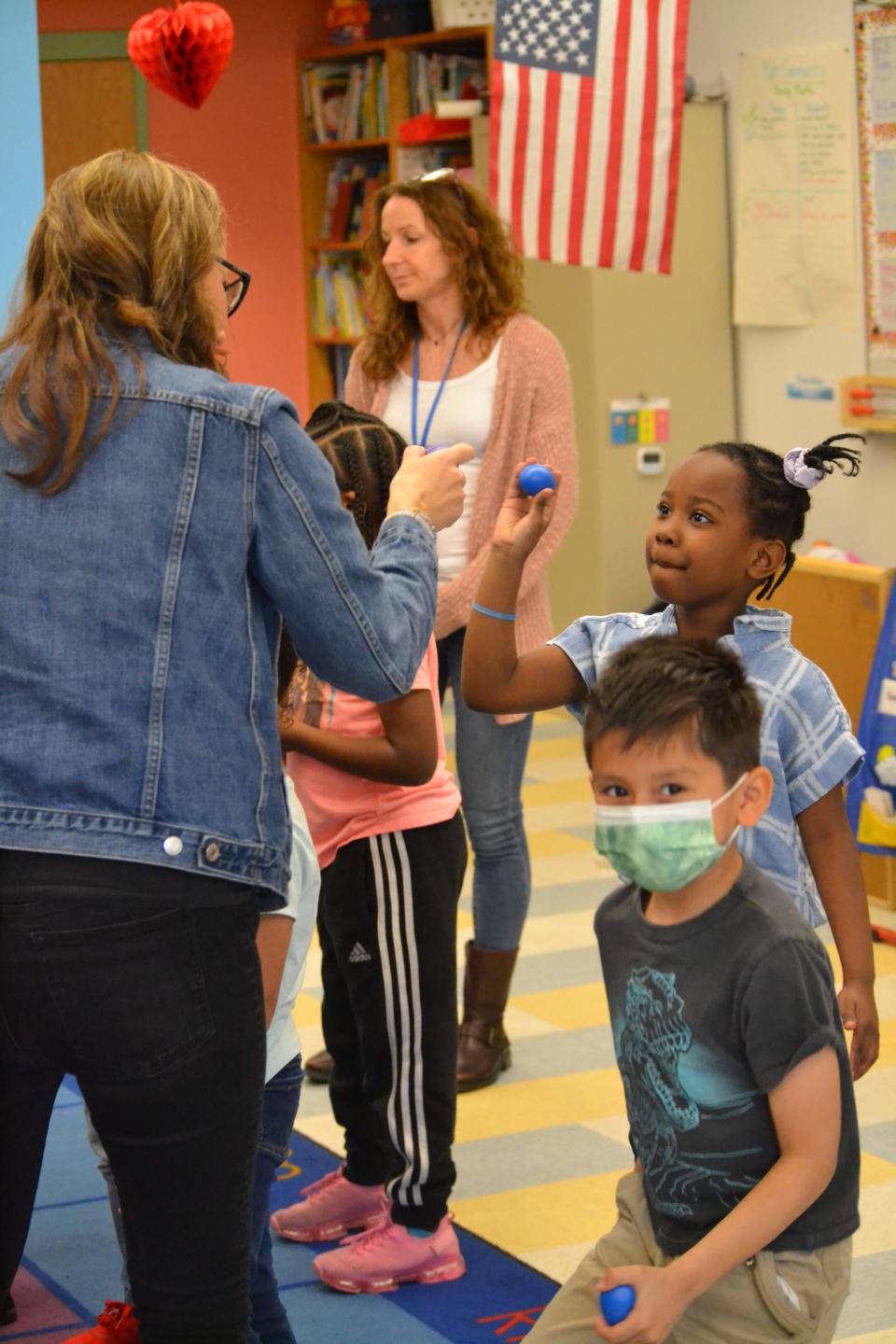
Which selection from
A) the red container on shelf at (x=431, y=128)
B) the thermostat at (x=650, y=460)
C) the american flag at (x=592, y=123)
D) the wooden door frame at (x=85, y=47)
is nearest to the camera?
the american flag at (x=592, y=123)

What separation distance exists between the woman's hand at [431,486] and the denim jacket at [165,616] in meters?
0.20

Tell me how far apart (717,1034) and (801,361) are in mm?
4745

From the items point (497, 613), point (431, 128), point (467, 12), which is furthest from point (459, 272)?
point (431, 128)

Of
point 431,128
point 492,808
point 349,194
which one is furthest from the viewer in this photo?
point 349,194

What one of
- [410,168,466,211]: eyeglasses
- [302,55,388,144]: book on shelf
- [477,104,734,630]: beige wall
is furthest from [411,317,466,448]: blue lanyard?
[302,55,388,144]: book on shelf

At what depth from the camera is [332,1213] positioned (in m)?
2.67

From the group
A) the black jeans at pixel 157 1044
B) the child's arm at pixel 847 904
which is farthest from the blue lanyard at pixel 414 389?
the black jeans at pixel 157 1044

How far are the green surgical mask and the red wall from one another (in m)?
6.71

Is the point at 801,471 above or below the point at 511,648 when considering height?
above

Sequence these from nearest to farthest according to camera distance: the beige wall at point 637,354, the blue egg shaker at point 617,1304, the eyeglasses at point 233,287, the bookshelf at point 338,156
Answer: the blue egg shaker at point 617,1304 < the eyeglasses at point 233,287 < the beige wall at point 637,354 < the bookshelf at point 338,156

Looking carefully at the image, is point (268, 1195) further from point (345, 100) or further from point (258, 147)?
point (258, 147)

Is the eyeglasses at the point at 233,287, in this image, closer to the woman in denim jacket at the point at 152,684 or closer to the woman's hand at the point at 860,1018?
the woman in denim jacket at the point at 152,684

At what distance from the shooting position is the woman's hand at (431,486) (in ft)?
5.88

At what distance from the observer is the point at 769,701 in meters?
1.86
